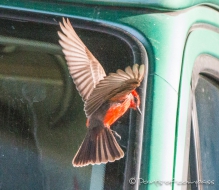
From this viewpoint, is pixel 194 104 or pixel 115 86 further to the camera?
pixel 194 104

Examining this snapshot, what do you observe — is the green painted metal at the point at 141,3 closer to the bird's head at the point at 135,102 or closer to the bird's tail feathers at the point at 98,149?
the bird's head at the point at 135,102

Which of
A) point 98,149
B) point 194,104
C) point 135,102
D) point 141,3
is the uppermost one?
point 141,3

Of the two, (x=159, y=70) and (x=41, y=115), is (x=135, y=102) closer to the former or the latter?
(x=159, y=70)

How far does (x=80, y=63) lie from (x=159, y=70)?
0.26 meters

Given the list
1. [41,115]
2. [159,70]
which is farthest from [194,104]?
[41,115]

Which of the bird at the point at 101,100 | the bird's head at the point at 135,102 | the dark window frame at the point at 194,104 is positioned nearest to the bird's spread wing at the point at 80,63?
the bird at the point at 101,100

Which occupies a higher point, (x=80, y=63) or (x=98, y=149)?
(x=80, y=63)

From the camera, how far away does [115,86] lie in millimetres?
1733

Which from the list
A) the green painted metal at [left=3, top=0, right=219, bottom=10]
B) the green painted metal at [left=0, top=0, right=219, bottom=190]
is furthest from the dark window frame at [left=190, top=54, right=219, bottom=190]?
the green painted metal at [left=3, top=0, right=219, bottom=10]

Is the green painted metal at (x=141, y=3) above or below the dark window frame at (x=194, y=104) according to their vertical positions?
above

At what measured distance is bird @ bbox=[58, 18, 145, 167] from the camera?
1.72 meters

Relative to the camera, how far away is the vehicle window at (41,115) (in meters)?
1.72

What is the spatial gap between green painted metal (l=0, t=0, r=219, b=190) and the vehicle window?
69 millimetres

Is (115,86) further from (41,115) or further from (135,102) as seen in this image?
(41,115)
